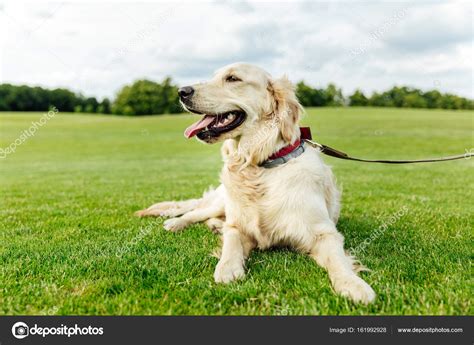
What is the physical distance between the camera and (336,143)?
2158cm

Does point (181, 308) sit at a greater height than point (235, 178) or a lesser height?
lesser

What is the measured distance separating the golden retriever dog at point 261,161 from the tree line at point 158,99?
46692 mm

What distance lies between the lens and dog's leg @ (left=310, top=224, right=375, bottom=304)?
2.69 metres

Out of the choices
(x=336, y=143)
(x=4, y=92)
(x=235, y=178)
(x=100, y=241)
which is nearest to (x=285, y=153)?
(x=235, y=178)

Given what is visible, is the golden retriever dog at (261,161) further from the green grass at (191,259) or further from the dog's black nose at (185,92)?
the green grass at (191,259)

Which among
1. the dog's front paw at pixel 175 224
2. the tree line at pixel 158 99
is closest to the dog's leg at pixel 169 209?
the dog's front paw at pixel 175 224

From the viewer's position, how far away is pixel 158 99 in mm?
55438

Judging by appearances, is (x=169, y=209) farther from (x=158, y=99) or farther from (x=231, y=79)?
(x=158, y=99)

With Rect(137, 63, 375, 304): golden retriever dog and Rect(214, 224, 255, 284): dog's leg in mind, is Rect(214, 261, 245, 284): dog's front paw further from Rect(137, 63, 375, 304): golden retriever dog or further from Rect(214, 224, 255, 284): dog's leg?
Rect(137, 63, 375, 304): golden retriever dog

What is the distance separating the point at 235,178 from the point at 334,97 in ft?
174

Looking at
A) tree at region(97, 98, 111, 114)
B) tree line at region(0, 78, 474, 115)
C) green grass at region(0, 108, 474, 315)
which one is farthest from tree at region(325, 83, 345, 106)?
green grass at region(0, 108, 474, 315)

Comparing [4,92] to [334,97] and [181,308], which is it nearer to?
[334,97]

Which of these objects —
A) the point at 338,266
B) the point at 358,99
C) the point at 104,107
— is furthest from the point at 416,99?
the point at 338,266

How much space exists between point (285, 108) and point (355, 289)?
6.04 feet
